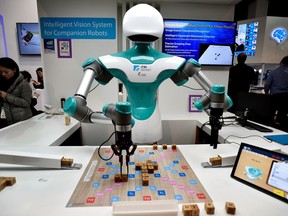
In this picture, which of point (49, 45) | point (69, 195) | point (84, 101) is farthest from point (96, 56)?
point (69, 195)

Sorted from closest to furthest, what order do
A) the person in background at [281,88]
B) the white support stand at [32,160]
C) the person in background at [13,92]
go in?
the white support stand at [32,160] → the person in background at [13,92] → the person in background at [281,88]

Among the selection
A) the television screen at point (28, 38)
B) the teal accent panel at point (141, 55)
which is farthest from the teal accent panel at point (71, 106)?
the television screen at point (28, 38)

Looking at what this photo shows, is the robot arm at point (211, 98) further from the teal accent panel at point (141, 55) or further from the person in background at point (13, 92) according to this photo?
the person in background at point (13, 92)

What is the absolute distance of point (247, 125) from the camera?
1.83 metres

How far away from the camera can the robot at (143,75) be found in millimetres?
1079

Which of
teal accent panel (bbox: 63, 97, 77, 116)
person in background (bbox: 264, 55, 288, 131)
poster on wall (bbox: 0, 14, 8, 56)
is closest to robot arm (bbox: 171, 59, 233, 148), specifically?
teal accent panel (bbox: 63, 97, 77, 116)

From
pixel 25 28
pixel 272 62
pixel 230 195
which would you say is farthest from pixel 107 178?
pixel 272 62

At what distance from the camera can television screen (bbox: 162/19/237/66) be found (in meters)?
1.97

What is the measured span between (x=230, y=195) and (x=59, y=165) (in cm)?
75

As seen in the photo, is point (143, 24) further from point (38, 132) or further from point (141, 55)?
point (38, 132)

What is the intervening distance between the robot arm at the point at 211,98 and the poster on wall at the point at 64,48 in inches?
48.7

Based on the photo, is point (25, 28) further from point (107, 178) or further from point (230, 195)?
point (230, 195)

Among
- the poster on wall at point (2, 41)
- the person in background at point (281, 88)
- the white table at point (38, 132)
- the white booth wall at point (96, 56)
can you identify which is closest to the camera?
the white table at point (38, 132)

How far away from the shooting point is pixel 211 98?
1.10m
